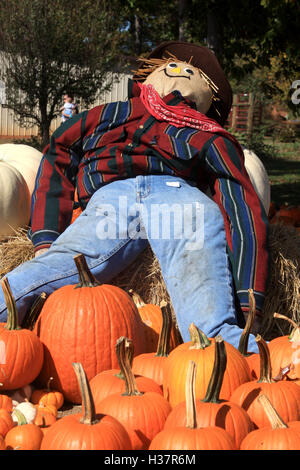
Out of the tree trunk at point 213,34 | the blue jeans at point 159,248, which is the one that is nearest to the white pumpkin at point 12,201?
the blue jeans at point 159,248

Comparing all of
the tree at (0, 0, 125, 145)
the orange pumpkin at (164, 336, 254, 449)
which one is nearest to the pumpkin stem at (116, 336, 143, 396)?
the orange pumpkin at (164, 336, 254, 449)

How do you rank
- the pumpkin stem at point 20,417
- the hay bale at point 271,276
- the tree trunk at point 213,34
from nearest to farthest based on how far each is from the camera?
the pumpkin stem at point 20,417
the hay bale at point 271,276
the tree trunk at point 213,34

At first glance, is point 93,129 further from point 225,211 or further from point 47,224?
point 225,211

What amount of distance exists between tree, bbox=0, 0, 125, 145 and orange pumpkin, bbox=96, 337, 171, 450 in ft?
39.0

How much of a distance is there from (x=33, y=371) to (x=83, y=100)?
12943 mm

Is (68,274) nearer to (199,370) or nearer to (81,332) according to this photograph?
(81,332)

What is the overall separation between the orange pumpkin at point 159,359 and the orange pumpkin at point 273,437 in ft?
2.09

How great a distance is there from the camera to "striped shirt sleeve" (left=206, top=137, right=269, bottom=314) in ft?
9.46

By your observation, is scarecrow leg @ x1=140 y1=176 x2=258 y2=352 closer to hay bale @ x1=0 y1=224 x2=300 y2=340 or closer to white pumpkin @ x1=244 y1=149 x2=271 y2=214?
hay bale @ x1=0 y1=224 x2=300 y2=340

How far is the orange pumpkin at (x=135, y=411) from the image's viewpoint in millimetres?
1818

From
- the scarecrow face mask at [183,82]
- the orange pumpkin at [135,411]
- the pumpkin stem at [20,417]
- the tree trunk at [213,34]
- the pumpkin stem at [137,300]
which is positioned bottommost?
the pumpkin stem at [137,300]

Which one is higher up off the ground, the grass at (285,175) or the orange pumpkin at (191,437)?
the orange pumpkin at (191,437)

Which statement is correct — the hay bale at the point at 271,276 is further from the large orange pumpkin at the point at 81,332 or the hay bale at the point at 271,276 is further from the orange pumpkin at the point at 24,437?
the orange pumpkin at the point at 24,437
